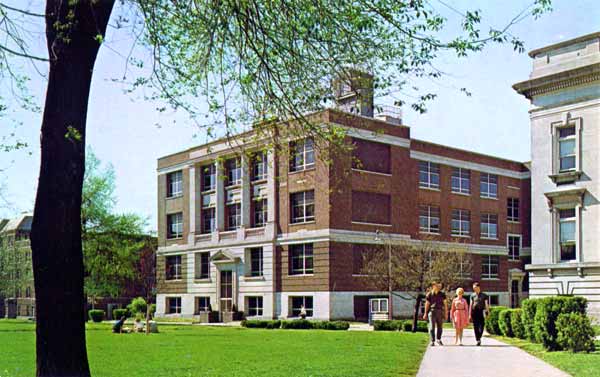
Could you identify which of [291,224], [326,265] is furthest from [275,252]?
[326,265]

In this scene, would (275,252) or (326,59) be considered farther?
(275,252)

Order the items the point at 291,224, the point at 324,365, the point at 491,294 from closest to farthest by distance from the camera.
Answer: the point at 324,365 < the point at 291,224 < the point at 491,294

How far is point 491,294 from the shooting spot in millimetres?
62438

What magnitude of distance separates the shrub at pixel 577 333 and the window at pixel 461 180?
42025mm

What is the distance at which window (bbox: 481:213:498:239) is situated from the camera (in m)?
63.4

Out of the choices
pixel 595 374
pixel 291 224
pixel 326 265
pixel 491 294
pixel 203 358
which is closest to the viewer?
pixel 595 374

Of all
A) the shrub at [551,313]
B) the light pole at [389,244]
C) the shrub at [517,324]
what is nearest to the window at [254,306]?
the light pole at [389,244]

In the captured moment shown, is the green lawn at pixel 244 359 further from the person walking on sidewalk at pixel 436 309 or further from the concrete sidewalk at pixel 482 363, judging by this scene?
the person walking on sidewalk at pixel 436 309

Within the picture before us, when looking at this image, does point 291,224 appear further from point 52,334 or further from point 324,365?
point 52,334

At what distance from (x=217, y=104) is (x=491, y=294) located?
53.8 m

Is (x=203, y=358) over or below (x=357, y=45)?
below

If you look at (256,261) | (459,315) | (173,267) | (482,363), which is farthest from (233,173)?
(482,363)

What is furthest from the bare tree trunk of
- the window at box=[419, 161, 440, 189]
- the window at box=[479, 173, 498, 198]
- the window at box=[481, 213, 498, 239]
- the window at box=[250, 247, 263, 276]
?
the window at box=[479, 173, 498, 198]

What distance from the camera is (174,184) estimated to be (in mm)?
67312
